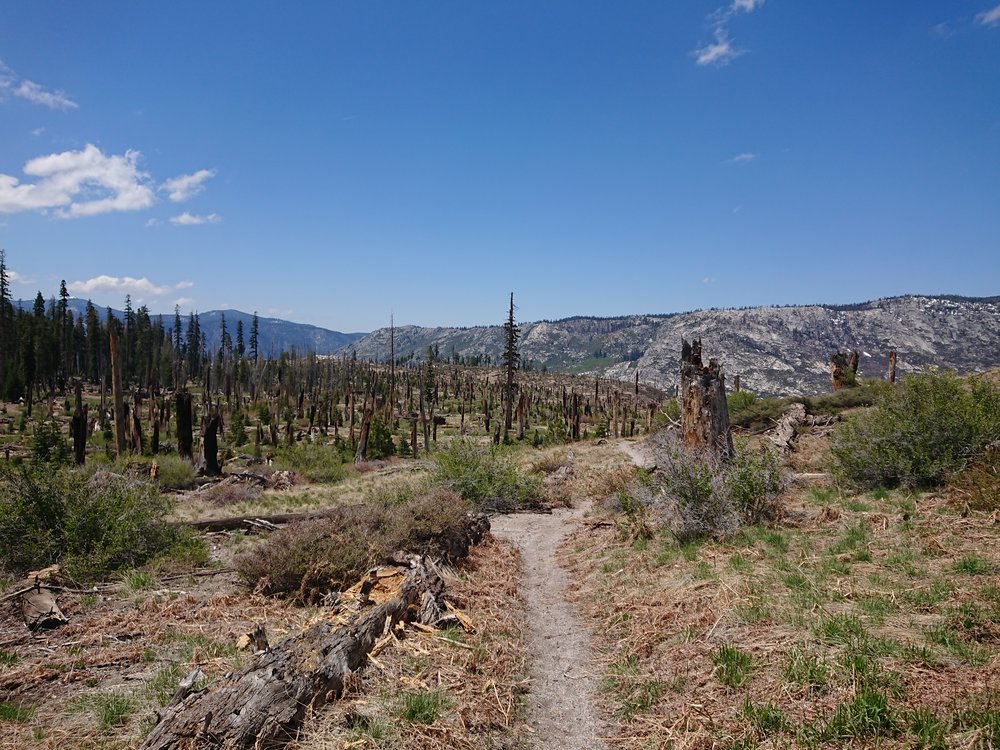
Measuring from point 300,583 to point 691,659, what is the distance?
5.46m

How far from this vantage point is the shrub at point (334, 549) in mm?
7727

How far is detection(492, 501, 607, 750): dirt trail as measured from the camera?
15.7 ft

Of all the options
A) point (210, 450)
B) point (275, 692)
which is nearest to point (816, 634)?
point (275, 692)

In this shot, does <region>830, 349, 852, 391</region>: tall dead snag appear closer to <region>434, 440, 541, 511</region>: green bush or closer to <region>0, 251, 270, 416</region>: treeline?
<region>434, 440, 541, 511</region>: green bush

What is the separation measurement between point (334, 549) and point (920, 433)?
10720 mm

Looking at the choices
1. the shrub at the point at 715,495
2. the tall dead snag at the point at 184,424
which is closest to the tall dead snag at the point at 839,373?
the shrub at the point at 715,495

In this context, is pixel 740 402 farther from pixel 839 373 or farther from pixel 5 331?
pixel 5 331

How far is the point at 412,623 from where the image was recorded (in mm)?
6363

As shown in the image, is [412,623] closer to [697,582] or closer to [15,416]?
[697,582]

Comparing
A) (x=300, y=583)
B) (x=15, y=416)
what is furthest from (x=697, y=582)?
(x=15, y=416)

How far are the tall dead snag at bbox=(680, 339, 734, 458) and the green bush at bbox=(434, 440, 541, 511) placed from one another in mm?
5987

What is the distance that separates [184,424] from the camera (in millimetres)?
26062

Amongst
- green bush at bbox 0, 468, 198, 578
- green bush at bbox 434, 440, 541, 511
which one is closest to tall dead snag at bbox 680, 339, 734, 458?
green bush at bbox 434, 440, 541, 511

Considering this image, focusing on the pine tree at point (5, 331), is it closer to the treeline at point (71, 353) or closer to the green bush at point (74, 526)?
the treeline at point (71, 353)
